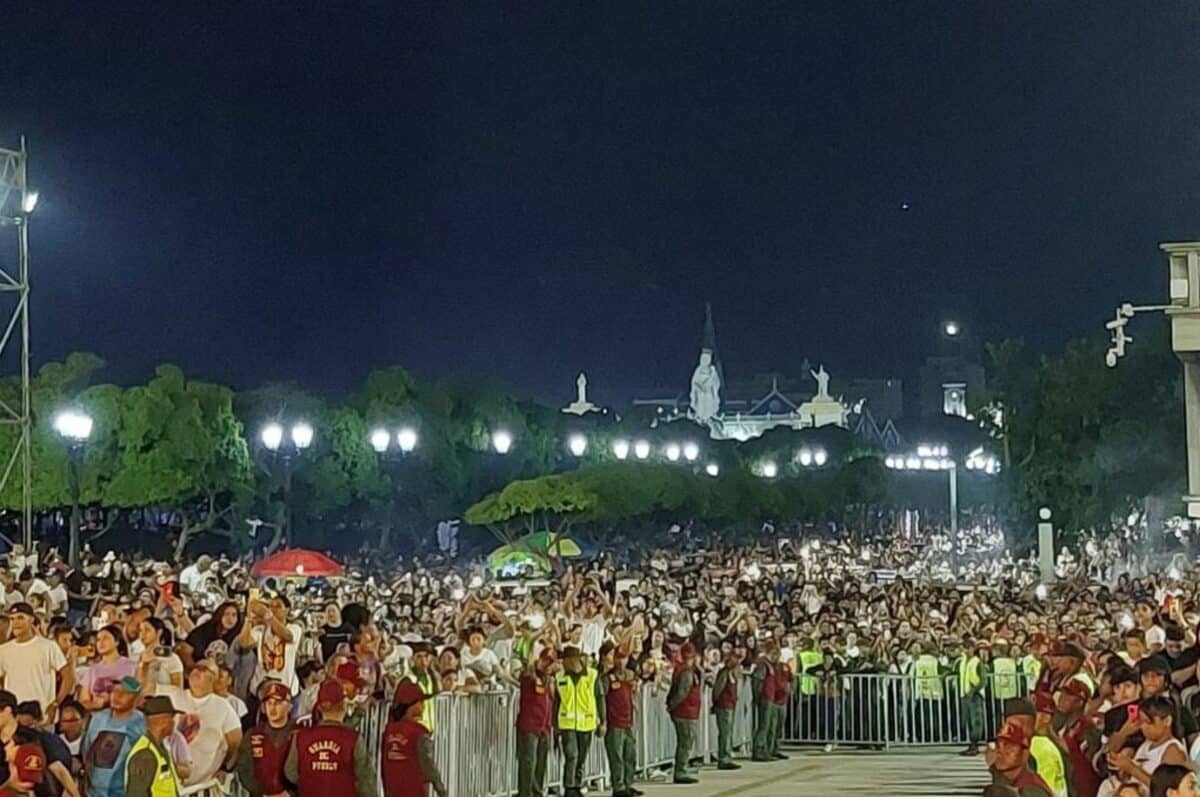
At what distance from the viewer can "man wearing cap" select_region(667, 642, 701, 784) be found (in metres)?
22.5

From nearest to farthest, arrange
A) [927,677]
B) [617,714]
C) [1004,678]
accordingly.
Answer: [617,714]
[1004,678]
[927,677]

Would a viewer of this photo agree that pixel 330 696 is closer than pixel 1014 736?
No

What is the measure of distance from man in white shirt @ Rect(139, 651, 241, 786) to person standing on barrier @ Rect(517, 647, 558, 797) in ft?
21.9

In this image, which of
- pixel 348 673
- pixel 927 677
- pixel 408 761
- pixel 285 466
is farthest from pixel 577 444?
pixel 408 761

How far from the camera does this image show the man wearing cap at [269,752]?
11.7 meters

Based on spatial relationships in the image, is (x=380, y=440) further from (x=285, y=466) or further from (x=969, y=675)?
(x=969, y=675)

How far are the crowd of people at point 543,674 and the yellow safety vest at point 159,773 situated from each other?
0.02 meters

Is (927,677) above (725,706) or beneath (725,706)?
above

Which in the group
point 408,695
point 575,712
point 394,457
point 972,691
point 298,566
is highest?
point 394,457

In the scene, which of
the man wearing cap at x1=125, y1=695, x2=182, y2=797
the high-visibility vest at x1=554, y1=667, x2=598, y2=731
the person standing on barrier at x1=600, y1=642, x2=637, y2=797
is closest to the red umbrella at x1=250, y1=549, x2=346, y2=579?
the person standing on barrier at x1=600, y1=642, x2=637, y2=797

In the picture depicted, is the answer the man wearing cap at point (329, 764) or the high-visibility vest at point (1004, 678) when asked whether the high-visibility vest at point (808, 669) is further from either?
the man wearing cap at point (329, 764)

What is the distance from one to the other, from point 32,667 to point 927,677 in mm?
16397

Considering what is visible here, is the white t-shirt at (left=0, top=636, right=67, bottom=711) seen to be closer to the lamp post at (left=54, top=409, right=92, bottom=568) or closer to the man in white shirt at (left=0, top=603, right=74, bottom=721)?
the man in white shirt at (left=0, top=603, right=74, bottom=721)

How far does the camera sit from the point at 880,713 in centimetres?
2803
